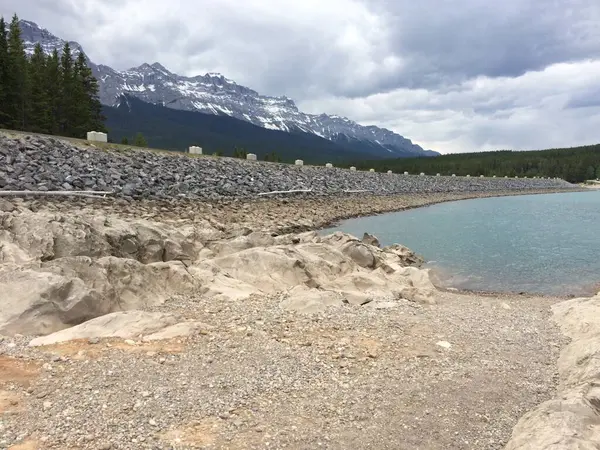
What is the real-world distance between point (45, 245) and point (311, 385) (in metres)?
8.50

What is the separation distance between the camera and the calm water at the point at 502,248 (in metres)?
19.4

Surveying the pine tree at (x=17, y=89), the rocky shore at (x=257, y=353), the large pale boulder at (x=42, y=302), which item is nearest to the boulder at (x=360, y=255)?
the rocky shore at (x=257, y=353)

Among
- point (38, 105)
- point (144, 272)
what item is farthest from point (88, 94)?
point (144, 272)

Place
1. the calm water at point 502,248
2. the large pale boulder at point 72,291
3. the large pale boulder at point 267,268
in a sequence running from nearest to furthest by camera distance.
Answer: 1. the large pale boulder at point 72,291
2. the large pale boulder at point 267,268
3. the calm water at point 502,248

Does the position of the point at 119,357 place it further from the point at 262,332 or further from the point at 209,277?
the point at 209,277

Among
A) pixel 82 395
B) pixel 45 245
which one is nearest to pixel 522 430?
pixel 82 395

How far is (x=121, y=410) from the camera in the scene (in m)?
6.07

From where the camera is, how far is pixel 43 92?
51062mm

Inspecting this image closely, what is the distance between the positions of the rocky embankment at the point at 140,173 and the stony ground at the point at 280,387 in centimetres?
1926

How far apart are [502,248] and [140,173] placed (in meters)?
23.8

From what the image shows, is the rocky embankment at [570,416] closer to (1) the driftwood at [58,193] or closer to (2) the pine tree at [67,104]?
(1) the driftwood at [58,193]

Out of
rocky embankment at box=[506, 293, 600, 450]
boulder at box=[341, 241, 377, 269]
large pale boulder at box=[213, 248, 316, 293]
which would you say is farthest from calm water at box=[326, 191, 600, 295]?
rocky embankment at box=[506, 293, 600, 450]

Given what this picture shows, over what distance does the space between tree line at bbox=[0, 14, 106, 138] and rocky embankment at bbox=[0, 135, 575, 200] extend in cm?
1990

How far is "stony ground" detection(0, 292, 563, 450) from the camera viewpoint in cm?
580
